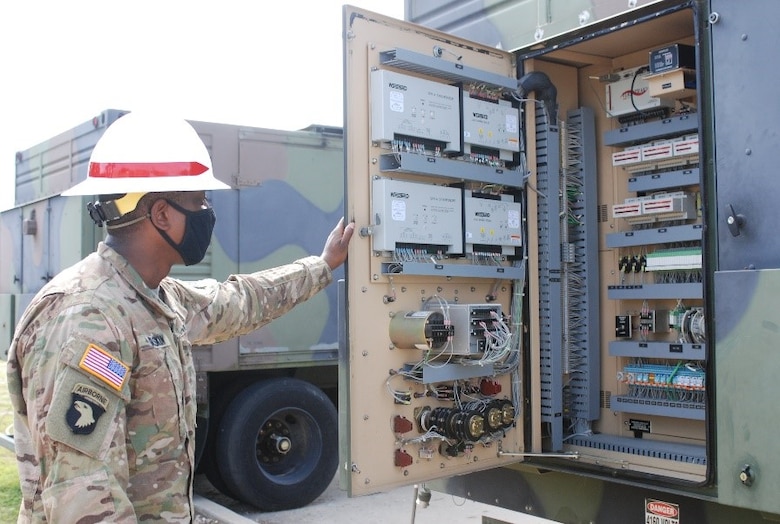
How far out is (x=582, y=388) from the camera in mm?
4449

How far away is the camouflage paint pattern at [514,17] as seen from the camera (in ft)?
11.9

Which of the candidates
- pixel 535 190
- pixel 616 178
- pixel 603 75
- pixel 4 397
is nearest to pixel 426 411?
pixel 535 190

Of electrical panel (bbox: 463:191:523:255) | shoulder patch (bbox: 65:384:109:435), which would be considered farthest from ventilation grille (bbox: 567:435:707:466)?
shoulder patch (bbox: 65:384:109:435)

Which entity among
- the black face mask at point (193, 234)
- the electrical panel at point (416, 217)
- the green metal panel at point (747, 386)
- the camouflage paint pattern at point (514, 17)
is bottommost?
the green metal panel at point (747, 386)

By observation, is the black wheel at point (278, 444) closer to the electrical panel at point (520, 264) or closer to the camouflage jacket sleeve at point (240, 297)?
the electrical panel at point (520, 264)

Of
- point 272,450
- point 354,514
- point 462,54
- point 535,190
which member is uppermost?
point 462,54

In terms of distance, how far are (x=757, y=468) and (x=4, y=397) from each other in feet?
35.6

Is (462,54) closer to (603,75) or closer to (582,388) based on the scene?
(603,75)

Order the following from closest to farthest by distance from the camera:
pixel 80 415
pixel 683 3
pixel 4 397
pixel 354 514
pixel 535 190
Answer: pixel 80 415 < pixel 683 3 < pixel 535 190 < pixel 354 514 < pixel 4 397

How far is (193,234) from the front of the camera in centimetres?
255

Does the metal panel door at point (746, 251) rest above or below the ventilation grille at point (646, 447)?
above

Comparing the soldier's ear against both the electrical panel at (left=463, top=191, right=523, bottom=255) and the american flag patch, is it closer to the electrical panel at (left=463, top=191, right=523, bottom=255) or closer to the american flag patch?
the american flag patch

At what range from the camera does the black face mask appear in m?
2.53

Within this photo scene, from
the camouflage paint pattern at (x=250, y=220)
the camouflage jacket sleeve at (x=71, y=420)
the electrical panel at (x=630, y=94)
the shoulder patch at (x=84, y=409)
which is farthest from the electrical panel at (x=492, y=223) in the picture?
the camouflage paint pattern at (x=250, y=220)
